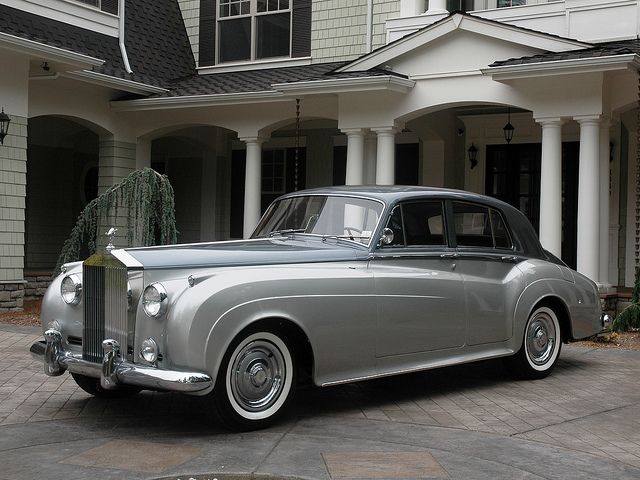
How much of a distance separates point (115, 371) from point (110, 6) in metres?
12.9

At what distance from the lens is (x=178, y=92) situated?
16812 millimetres

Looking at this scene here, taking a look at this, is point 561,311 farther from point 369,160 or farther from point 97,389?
Result: point 369,160

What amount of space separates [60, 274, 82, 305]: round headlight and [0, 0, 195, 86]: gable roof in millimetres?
8502

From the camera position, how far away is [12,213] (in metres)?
14.2

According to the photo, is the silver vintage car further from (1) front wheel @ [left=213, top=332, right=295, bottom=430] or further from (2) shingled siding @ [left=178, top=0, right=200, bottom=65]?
(2) shingled siding @ [left=178, top=0, right=200, bottom=65]

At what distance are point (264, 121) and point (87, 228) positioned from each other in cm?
417

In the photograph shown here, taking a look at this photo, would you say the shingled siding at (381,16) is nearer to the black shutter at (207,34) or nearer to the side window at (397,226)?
the black shutter at (207,34)

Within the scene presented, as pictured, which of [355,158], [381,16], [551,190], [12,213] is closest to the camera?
[551,190]

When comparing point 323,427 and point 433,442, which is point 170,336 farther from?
point 433,442

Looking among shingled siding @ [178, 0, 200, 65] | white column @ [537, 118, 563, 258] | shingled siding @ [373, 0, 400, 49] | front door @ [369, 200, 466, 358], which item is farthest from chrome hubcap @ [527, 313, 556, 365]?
shingled siding @ [178, 0, 200, 65]

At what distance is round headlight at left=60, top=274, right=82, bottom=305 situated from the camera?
6410 millimetres

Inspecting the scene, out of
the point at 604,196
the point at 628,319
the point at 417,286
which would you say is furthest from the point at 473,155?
the point at 417,286

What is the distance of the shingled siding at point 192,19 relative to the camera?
750 inches

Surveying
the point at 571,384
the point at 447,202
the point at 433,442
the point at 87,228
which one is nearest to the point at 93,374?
the point at 433,442
